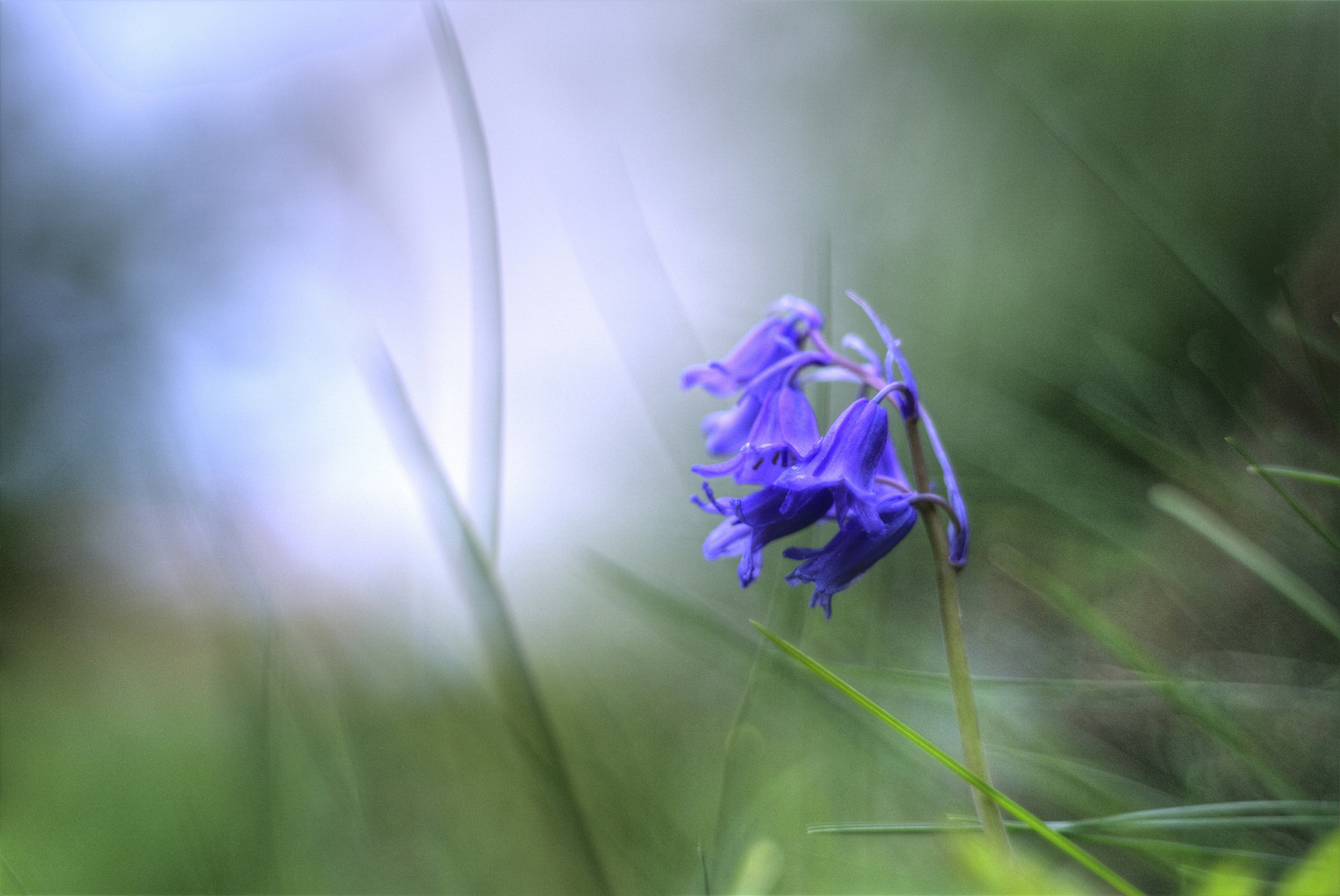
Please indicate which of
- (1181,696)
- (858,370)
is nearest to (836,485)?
(858,370)

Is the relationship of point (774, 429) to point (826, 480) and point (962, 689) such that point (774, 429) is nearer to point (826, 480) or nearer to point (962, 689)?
point (826, 480)

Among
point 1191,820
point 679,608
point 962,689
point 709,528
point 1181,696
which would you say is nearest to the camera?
point 962,689

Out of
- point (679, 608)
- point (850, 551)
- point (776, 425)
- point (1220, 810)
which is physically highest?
point (776, 425)

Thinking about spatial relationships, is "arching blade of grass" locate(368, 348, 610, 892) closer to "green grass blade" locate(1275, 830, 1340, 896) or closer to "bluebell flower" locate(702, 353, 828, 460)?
"bluebell flower" locate(702, 353, 828, 460)

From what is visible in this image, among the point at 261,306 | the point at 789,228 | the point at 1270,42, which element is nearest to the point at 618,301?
the point at 261,306

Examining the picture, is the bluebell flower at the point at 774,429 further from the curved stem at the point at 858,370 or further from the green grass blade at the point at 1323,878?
the green grass blade at the point at 1323,878

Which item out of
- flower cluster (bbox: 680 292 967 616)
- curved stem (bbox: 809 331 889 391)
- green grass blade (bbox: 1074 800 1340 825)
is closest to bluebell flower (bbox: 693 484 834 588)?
flower cluster (bbox: 680 292 967 616)

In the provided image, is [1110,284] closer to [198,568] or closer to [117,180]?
[198,568]
